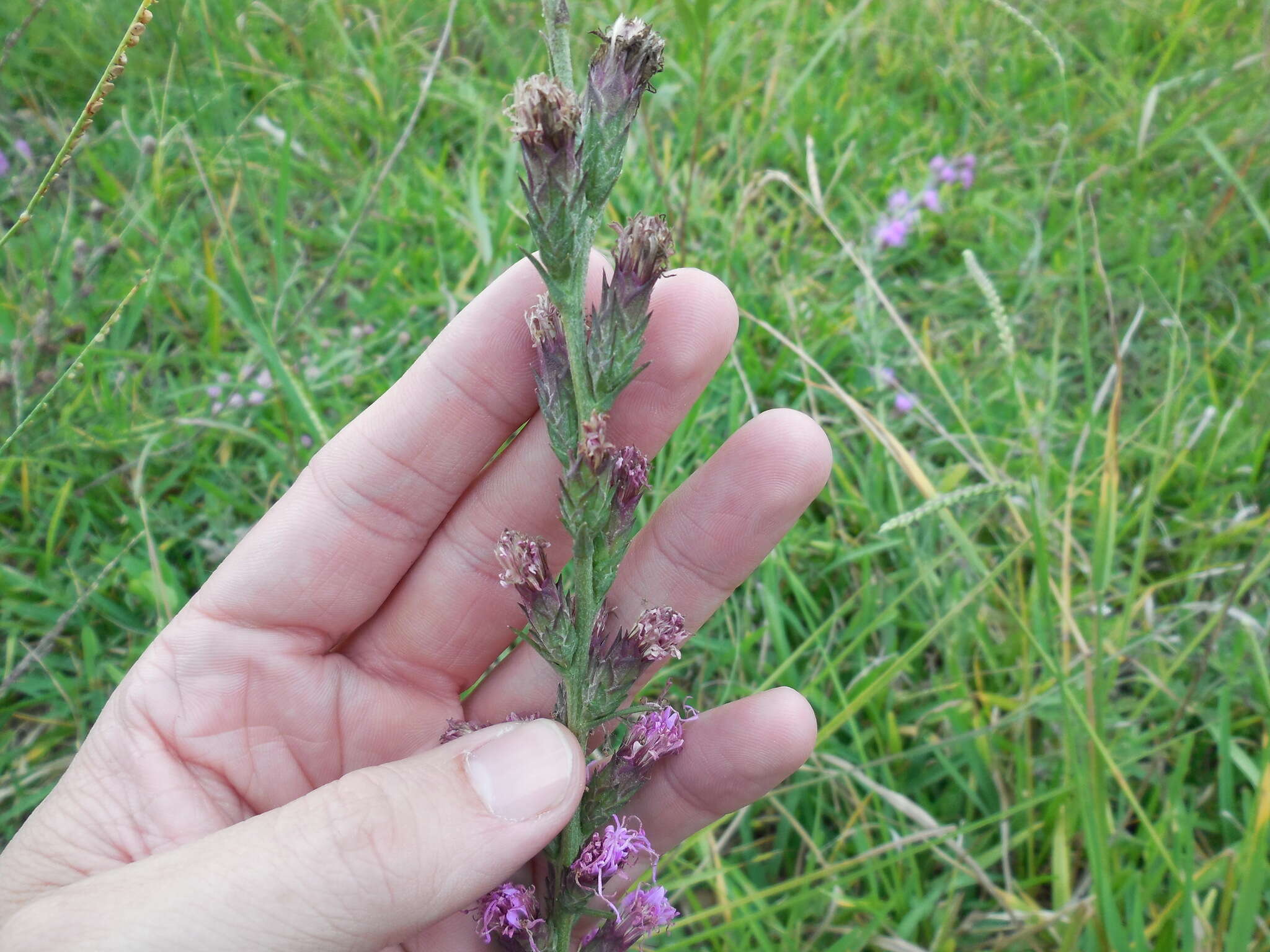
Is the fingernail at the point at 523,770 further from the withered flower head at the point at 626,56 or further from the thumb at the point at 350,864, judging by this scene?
the withered flower head at the point at 626,56

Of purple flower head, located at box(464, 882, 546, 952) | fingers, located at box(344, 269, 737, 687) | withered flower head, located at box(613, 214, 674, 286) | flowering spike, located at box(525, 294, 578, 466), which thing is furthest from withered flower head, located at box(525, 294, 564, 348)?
purple flower head, located at box(464, 882, 546, 952)

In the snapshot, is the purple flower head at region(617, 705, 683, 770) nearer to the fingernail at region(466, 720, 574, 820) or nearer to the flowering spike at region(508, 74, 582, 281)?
the fingernail at region(466, 720, 574, 820)

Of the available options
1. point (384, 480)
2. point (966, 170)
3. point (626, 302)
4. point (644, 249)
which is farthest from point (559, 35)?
point (966, 170)

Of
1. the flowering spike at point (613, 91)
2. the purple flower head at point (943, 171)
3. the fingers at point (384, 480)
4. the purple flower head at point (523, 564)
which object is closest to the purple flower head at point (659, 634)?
the purple flower head at point (523, 564)

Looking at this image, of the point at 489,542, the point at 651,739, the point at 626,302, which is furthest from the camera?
the point at 489,542

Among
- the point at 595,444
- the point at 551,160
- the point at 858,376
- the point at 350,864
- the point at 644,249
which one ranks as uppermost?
the point at 551,160

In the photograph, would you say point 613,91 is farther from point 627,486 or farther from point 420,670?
point 420,670
